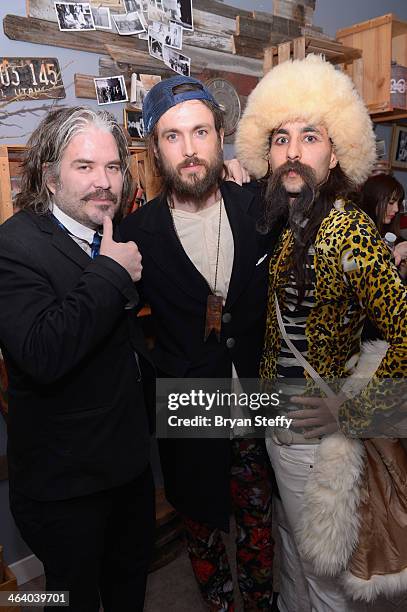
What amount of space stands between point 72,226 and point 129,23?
1.40m

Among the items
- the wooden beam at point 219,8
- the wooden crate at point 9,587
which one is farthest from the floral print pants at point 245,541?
the wooden beam at point 219,8

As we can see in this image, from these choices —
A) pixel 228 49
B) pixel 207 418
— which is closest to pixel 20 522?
pixel 207 418

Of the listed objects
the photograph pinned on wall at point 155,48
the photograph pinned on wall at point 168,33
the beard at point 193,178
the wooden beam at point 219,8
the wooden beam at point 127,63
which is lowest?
the beard at point 193,178

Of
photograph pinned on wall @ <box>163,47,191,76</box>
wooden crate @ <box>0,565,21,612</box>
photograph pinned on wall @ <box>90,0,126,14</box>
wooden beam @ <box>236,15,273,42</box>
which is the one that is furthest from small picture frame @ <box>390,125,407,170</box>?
wooden crate @ <box>0,565,21,612</box>

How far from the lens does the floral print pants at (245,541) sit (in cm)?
179

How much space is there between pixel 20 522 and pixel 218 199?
1.16 meters

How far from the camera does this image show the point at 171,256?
1.67 meters

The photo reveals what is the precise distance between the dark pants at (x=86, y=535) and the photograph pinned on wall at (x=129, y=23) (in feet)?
6.18

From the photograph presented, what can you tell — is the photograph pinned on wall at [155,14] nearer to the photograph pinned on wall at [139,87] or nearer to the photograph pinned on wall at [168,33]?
the photograph pinned on wall at [168,33]

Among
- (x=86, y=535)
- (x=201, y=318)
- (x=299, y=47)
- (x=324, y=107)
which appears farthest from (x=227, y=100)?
(x=86, y=535)

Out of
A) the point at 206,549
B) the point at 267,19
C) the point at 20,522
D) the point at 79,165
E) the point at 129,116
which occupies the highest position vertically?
the point at 267,19

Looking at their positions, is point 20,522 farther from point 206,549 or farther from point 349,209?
point 349,209

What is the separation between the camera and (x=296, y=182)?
1.46 metres

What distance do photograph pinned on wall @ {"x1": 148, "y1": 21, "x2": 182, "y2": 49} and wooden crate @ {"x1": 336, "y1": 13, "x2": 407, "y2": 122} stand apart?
4.17ft
